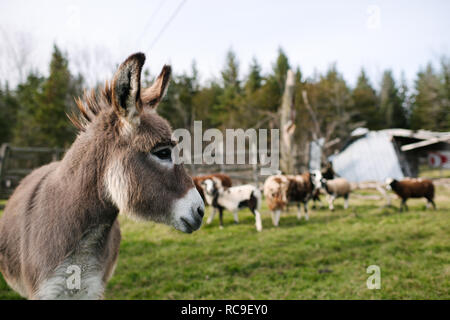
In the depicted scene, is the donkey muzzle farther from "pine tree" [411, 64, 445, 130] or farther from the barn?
the barn

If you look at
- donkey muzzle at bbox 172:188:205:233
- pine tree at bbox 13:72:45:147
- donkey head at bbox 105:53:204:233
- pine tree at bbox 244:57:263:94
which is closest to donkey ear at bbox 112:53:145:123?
donkey head at bbox 105:53:204:233

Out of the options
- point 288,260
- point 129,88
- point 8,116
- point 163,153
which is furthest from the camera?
point 8,116

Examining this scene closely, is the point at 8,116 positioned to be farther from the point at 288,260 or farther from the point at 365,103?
the point at 365,103

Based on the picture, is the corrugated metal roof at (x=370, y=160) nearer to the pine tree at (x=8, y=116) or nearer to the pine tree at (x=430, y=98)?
the pine tree at (x=430, y=98)

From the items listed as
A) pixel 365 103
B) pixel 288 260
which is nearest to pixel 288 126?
pixel 288 260

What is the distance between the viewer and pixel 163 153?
187cm

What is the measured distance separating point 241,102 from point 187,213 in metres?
24.9

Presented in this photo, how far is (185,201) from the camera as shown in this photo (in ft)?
5.87

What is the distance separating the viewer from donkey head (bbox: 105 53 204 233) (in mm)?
1738

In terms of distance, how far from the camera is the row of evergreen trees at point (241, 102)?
1715 centimetres

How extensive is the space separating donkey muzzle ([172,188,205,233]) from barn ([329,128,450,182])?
810 inches
